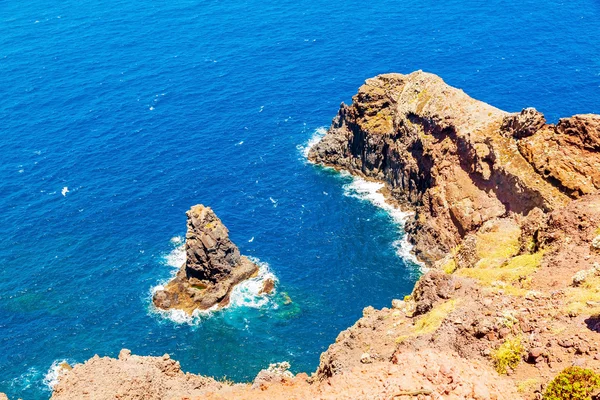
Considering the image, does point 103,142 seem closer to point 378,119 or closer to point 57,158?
point 57,158

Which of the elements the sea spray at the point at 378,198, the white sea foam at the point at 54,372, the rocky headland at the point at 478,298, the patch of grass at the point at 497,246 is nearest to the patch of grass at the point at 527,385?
the rocky headland at the point at 478,298

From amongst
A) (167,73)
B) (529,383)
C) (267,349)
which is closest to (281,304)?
(267,349)

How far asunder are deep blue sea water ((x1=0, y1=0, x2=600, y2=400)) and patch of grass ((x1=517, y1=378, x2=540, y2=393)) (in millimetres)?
56805

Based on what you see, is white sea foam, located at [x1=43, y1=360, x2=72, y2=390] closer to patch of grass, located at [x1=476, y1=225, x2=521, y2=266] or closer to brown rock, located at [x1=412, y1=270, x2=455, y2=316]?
brown rock, located at [x1=412, y1=270, x2=455, y2=316]

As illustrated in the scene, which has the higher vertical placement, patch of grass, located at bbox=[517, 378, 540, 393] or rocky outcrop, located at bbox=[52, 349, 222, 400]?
patch of grass, located at bbox=[517, 378, 540, 393]

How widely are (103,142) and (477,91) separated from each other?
94709 mm

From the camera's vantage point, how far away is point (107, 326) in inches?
4112

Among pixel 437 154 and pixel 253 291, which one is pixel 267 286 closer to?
pixel 253 291

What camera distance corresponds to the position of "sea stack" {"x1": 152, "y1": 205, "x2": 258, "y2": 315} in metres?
109

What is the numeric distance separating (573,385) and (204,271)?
82.3 meters

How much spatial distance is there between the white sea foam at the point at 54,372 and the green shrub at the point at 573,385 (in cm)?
7783

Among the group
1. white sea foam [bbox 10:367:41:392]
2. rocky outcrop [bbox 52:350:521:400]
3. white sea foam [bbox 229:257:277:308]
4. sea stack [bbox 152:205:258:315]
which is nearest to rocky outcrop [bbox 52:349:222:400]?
rocky outcrop [bbox 52:350:521:400]

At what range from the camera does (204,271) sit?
11031cm

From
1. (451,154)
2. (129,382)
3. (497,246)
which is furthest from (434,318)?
(451,154)
